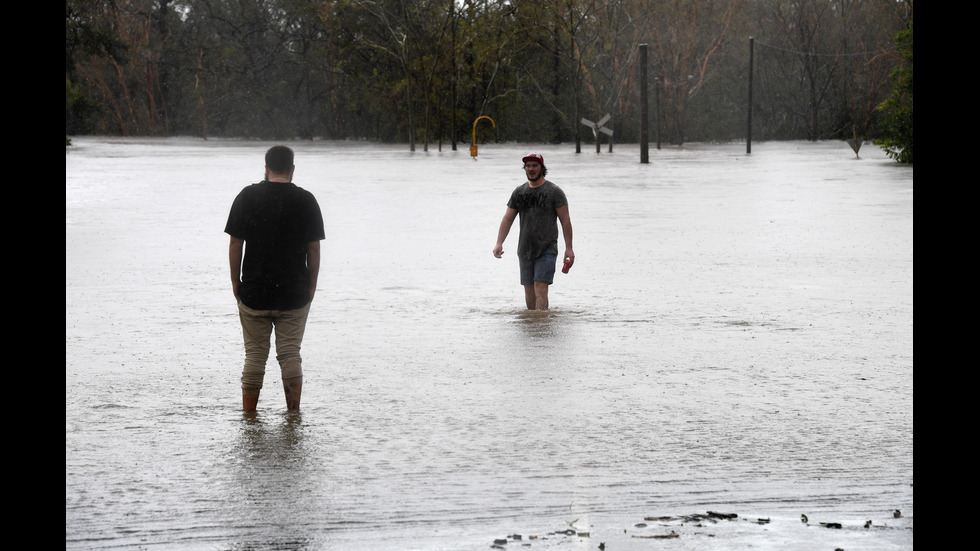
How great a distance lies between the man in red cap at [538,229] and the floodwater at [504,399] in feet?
1.02

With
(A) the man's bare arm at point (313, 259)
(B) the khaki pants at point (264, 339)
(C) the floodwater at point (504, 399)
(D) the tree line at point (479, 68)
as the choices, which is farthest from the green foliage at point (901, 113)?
(B) the khaki pants at point (264, 339)

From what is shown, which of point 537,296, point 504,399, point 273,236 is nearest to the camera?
point 273,236

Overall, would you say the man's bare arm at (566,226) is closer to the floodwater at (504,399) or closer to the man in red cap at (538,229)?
the man in red cap at (538,229)

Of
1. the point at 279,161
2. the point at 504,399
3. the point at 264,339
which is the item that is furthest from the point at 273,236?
the point at 504,399

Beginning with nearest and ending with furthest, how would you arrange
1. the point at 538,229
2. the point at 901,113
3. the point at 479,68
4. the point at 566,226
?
the point at 566,226 → the point at 538,229 → the point at 901,113 → the point at 479,68

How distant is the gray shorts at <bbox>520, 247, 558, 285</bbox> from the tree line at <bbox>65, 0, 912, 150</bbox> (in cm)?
5002

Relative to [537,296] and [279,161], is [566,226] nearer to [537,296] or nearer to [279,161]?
[537,296]

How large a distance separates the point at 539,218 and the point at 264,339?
462 cm

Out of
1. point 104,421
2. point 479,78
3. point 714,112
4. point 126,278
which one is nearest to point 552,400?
point 104,421

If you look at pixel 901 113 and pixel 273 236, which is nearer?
pixel 273 236

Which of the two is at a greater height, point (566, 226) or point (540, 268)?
point (566, 226)

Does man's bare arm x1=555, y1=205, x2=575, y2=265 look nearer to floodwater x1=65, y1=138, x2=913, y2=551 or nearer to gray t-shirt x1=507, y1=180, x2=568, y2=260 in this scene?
gray t-shirt x1=507, y1=180, x2=568, y2=260

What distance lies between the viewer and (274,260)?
7.83 meters

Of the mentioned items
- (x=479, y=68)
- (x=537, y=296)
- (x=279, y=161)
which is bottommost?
(x=537, y=296)
